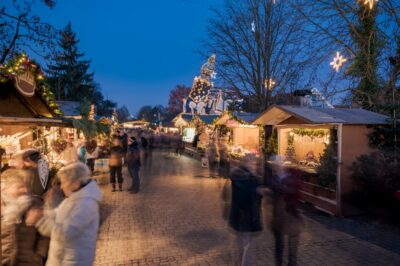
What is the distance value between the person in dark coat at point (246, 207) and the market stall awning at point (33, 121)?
18.0 feet

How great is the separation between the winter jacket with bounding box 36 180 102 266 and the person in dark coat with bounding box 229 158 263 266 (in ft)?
6.84

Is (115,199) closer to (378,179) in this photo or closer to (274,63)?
(378,179)

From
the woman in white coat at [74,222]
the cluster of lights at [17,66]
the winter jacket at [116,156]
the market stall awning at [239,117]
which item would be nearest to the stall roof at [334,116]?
the market stall awning at [239,117]

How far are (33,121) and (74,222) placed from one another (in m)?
5.68

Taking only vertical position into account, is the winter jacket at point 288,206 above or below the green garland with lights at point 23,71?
below

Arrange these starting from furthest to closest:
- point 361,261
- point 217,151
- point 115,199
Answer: point 217,151 → point 115,199 → point 361,261

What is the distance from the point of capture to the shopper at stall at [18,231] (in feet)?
8.91

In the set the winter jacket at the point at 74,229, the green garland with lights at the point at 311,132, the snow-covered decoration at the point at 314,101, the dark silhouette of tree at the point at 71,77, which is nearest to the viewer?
the winter jacket at the point at 74,229

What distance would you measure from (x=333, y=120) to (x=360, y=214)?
2.48 metres

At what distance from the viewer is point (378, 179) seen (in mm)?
6820

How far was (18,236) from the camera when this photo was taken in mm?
2760

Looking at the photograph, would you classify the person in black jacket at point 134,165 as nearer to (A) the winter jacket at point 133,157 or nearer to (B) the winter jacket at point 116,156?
(A) the winter jacket at point 133,157

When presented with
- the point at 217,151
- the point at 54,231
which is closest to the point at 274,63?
the point at 217,151

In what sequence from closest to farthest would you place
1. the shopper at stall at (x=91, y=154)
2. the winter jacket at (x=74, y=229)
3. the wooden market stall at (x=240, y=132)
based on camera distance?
the winter jacket at (x=74, y=229)
the shopper at stall at (x=91, y=154)
the wooden market stall at (x=240, y=132)
